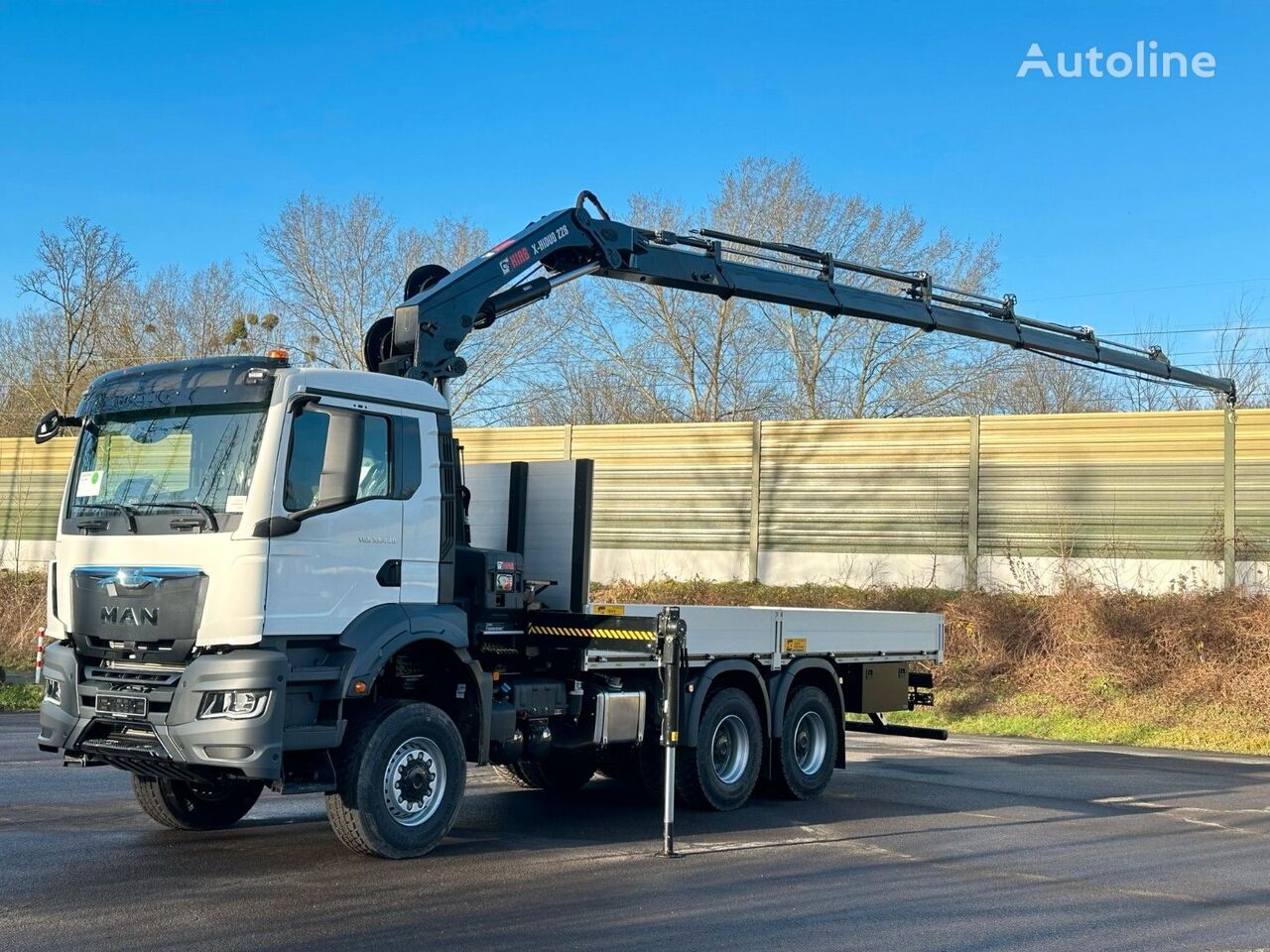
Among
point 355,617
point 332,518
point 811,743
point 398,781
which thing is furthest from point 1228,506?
point 332,518

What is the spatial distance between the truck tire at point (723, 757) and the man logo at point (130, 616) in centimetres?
A: 446

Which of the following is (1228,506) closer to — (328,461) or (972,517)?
(972,517)

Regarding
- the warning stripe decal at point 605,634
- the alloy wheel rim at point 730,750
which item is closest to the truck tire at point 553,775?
the alloy wheel rim at point 730,750

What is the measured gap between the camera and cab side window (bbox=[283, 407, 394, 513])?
858 centimetres

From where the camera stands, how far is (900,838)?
1023cm

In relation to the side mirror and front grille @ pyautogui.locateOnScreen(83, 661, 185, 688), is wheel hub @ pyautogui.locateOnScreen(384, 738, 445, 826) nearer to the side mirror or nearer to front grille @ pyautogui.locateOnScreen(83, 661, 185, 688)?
front grille @ pyautogui.locateOnScreen(83, 661, 185, 688)

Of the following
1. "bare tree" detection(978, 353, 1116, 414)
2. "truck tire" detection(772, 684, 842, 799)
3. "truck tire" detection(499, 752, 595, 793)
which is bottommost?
"truck tire" detection(499, 752, 595, 793)

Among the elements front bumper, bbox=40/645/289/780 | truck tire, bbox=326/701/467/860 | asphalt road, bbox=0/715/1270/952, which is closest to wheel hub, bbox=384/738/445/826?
truck tire, bbox=326/701/467/860

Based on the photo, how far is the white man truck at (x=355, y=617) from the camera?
27.5 feet

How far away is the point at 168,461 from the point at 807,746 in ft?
20.9

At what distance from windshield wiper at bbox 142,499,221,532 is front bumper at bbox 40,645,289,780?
2.60 ft

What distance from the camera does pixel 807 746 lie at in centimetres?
1248

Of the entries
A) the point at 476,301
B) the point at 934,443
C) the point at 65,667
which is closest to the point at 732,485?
the point at 934,443

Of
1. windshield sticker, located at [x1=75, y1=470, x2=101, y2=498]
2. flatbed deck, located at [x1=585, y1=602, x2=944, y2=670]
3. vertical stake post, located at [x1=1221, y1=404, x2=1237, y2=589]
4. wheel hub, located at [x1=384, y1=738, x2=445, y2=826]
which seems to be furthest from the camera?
vertical stake post, located at [x1=1221, y1=404, x2=1237, y2=589]
